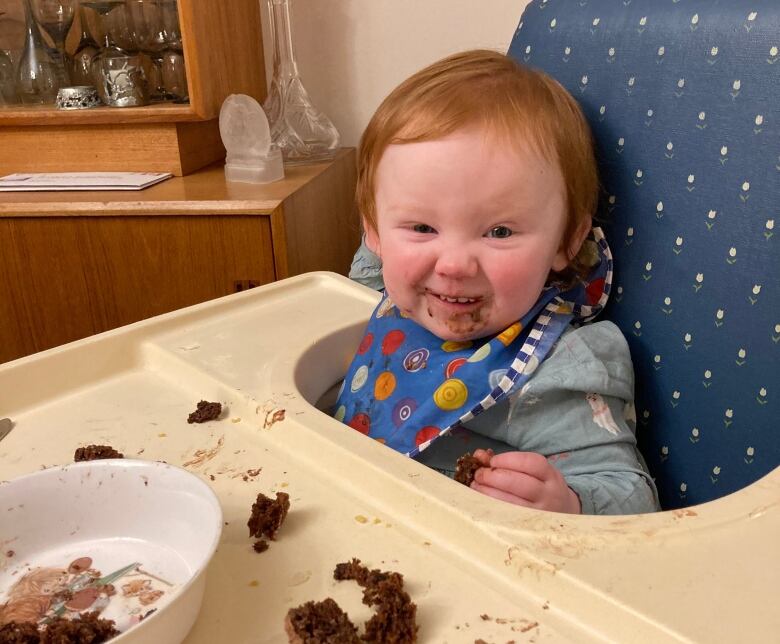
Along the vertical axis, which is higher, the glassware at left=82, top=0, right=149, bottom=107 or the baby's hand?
the glassware at left=82, top=0, right=149, bottom=107

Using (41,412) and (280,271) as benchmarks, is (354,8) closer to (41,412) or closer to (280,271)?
(280,271)

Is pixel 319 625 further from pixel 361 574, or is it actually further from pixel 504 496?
pixel 504 496

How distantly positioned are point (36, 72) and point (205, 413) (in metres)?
1.37

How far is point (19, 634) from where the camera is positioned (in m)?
0.42

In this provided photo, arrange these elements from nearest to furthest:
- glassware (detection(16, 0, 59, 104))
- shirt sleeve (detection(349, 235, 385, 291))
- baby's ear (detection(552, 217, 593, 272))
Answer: baby's ear (detection(552, 217, 593, 272))
shirt sleeve (detection(349, 235, 385, 291))
glassware (detection(16, 0, 59, 104))

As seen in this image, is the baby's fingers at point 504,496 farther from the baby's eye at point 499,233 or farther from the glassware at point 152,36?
the glassware at point 152,36

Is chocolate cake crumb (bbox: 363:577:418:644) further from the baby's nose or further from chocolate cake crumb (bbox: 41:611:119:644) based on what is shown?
the baby's nose

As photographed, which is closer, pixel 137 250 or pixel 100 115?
pixel 137 250

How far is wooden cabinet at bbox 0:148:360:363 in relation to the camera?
4.52 feet

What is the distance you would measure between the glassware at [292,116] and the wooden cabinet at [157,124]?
0.09 meters

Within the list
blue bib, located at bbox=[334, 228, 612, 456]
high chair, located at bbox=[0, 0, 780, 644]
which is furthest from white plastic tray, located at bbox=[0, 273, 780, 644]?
blue bib, located at bbox=[334, 228, 612, 456]

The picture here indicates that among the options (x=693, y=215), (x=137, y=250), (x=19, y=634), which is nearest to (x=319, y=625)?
(x=19, y=634)

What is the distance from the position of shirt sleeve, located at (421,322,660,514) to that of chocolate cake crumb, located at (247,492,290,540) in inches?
10.1

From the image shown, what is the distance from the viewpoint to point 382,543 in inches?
20.4
